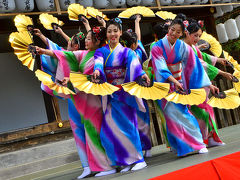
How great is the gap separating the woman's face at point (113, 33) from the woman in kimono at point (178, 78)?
1.82 feet

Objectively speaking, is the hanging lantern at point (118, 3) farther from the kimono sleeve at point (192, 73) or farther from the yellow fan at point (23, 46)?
the yellow fan at point (23, 46)

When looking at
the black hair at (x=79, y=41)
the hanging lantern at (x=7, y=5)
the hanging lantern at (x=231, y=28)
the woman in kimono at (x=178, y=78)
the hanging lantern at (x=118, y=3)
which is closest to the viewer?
the woman in kimono at (x=178, y=78)

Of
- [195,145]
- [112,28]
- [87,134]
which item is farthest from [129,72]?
[195,145]

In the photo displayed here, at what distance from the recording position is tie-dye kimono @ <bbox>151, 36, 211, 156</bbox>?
4.16 m

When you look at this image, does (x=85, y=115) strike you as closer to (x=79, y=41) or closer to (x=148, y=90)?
(x=148, y=90)

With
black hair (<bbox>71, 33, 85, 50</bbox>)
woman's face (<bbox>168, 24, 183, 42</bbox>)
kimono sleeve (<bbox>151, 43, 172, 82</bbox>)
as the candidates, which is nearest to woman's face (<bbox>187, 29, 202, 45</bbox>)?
woman's face (<bbox>168, 24, 183, 42</bbox>)

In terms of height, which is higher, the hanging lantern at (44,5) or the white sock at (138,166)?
the hanging lantern at (44,5)

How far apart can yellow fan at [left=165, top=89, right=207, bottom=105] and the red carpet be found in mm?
1001

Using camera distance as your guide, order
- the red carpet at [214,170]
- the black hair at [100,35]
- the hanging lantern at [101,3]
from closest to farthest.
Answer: the red carpet at [214,170] → the black hair at [100,35] → the hanging lantern at [101,3]

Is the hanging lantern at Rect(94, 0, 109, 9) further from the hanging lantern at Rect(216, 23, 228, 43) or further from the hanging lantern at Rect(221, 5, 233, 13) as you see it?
the hanging lantern at Rect(216, 23, 228, 43)

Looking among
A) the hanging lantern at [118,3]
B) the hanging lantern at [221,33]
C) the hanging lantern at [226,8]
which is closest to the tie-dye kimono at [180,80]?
the hanging lantern at [118,3]

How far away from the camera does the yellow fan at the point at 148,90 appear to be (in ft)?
12.4

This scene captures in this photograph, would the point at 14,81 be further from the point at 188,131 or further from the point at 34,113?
the point at 188,131

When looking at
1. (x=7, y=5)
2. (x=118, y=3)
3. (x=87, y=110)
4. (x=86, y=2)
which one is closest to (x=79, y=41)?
(x=87, y=110)
